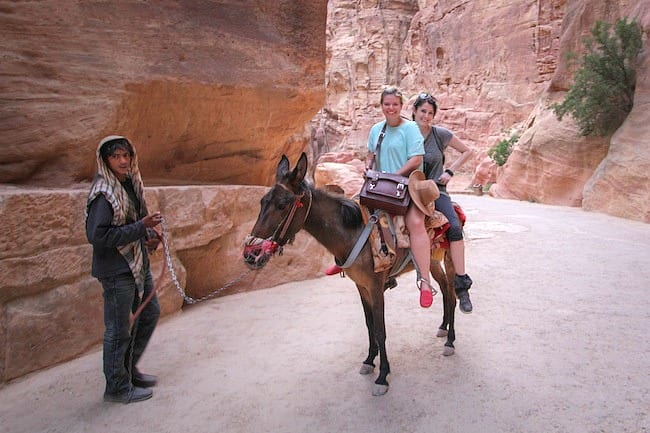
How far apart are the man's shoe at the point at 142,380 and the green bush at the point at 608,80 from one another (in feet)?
51.8

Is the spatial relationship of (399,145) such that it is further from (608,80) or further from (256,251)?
(608,80)

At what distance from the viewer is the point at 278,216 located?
3.22 metres

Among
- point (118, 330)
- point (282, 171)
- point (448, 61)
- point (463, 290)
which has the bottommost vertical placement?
point (118, 330)

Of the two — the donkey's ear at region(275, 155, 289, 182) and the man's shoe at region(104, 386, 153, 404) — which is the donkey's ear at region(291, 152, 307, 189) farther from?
the man's shoe at region(104, 386, 153, 404)

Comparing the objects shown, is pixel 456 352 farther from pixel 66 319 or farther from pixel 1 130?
pixel 1 130

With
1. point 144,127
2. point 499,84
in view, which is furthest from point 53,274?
point 499,84

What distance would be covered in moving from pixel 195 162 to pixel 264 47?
6.74ft

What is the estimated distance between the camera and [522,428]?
2.97 m

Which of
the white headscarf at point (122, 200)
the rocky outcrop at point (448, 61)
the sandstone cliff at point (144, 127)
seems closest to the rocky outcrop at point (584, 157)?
the sandstone cliff at point (144, 127)

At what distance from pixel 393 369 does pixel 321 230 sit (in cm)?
150

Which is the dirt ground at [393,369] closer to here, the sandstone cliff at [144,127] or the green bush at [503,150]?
the sandstone cliff at [144,127]

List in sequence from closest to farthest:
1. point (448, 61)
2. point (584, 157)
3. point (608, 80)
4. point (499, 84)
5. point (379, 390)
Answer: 1. point (379, 390)
2. point (608, 80)
3. point (584, 157)
4. point (499, 84)
5. point (448, 61)

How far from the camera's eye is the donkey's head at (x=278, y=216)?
10.2 feet

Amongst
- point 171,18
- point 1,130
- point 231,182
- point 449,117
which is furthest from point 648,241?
point 449,117
